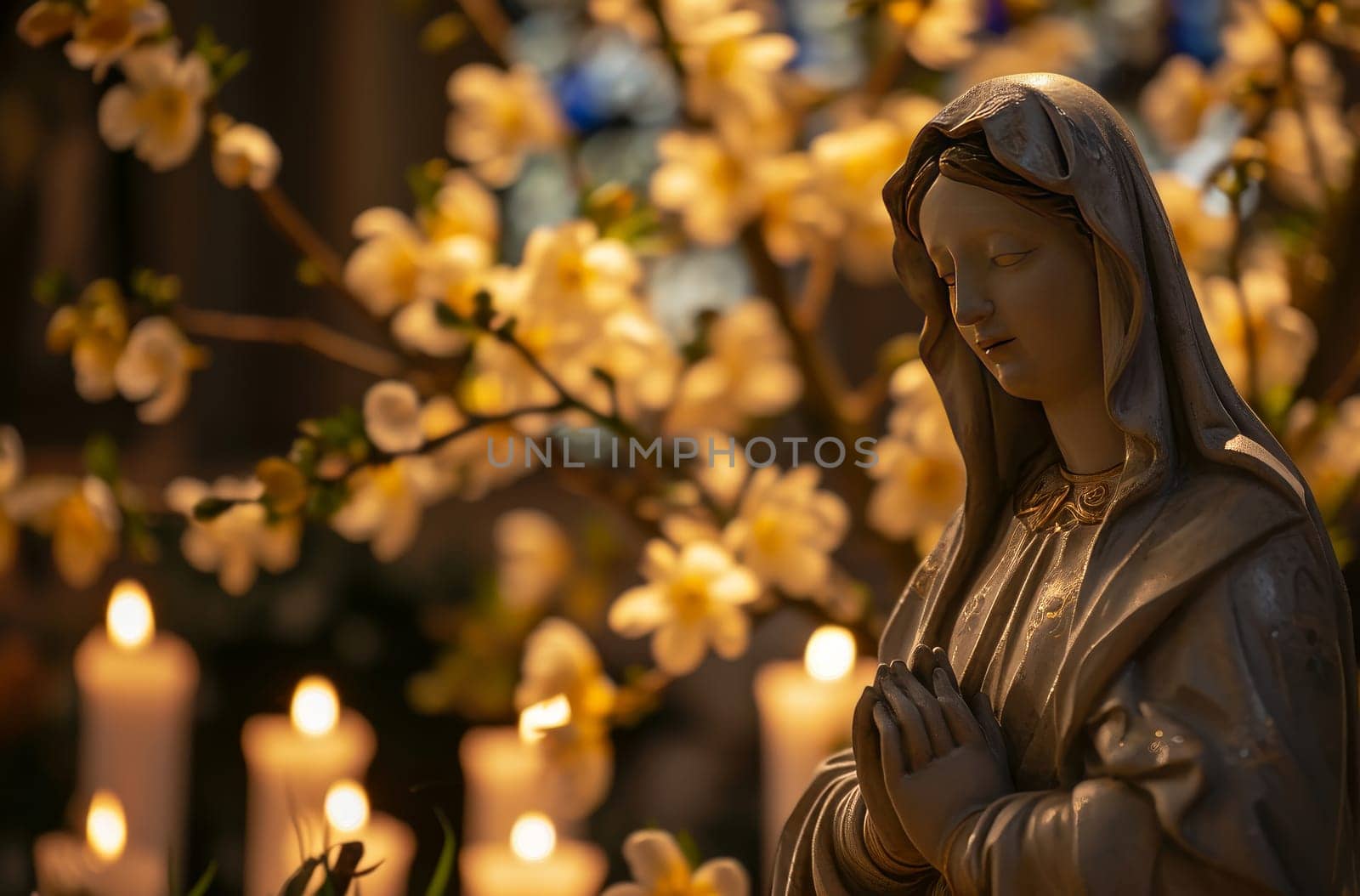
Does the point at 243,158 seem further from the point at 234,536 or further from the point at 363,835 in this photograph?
the point at 363,835

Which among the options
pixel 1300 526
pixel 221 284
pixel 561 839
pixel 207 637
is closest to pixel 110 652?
pixel 561 839

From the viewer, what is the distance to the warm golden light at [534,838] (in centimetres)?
128

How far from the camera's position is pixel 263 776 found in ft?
4.41

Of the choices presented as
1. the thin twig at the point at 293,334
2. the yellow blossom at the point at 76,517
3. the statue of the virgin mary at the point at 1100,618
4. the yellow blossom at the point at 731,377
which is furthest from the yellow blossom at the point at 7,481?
the statue of the virgin mary at the point at 1100,618

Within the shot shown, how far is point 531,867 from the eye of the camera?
1.29 m

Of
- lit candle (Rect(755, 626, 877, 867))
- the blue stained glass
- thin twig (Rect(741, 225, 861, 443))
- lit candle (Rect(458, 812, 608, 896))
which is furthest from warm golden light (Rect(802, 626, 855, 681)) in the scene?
the blue stained glass

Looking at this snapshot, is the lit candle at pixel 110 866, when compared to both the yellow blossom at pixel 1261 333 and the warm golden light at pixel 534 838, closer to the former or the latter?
the warm golden light at pixel 534 838

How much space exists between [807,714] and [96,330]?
582mm

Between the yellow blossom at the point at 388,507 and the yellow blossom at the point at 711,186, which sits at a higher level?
the yellow blossom at the point at 711,186

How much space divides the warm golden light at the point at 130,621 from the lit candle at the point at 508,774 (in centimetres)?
30

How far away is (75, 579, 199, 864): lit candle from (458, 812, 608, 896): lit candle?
0.81ft

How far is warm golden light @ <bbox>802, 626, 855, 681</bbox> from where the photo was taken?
3.94ft

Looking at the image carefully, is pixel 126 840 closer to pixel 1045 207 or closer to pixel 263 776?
pixel 263 776

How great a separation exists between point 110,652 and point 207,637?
188 cm
